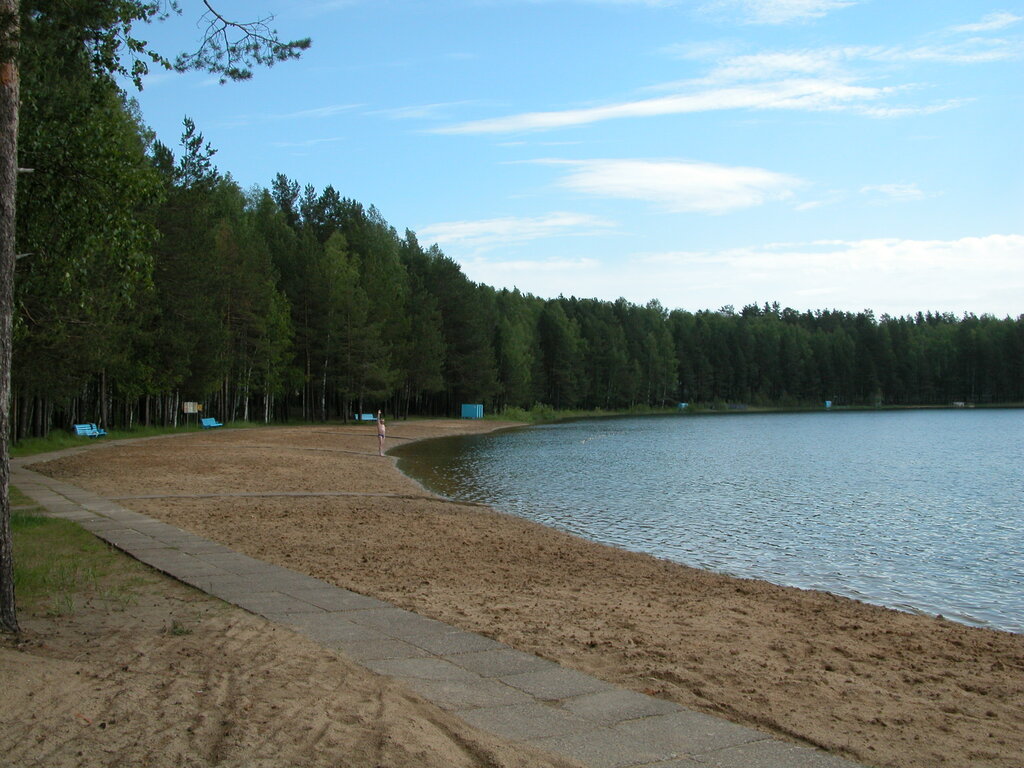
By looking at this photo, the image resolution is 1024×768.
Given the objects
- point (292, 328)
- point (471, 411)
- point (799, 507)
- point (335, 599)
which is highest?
point (292, 328)

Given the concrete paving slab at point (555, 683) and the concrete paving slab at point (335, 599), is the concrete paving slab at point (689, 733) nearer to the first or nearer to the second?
the concrete paving slab at point (555, 683)

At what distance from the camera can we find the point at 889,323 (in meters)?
165

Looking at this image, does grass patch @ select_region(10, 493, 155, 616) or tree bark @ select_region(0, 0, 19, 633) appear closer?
tree bark @ select_region(0, 0, 19, 633)

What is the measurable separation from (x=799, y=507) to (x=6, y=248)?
21.8 meters

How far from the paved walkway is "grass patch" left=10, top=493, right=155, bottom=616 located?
0.60m

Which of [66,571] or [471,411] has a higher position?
[471,411]

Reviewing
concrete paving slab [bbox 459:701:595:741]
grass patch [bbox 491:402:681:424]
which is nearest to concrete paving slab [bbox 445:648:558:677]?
concrete paving slab [bbox 459:701:595:741]

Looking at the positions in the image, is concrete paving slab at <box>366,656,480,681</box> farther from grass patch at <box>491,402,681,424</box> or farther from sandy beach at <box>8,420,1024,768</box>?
grass patch at <box>491,402,681,424</box>

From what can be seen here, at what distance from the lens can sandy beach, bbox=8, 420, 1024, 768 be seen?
17.6 ft

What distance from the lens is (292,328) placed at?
61.6m

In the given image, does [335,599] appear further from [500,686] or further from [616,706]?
[616,706]

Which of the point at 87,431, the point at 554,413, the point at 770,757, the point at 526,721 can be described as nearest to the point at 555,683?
the point at 526,721

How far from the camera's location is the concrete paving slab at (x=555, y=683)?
618 cm

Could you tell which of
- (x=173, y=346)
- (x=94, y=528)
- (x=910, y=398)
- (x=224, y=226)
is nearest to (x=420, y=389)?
(x=224, y=226)
